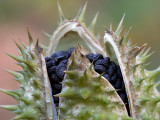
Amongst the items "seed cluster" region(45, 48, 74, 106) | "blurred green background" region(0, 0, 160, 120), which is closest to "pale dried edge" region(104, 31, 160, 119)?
"seed cluster" region(45, 48, 74, 106)

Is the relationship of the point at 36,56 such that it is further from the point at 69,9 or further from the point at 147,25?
the point at 69,9

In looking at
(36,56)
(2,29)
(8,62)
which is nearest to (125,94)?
(36,56)

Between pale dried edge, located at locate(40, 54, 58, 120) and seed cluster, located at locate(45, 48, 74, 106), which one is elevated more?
seed cluster, located at locate(45, 48, 74, 106)

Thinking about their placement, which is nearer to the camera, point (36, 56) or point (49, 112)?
point (49, 112)

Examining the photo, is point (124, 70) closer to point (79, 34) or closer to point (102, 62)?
point (102, 62)

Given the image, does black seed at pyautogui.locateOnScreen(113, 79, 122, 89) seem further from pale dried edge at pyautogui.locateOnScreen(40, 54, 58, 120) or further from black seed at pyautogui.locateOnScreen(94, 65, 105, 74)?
pale dried edge at pyautogui.locateOnScreen(40, 54, 58, 120)

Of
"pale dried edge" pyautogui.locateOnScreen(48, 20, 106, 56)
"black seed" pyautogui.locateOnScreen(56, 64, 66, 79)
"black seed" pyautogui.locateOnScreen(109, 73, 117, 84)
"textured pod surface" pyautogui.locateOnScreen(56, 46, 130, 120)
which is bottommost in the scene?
"textured pod surface" pyautogui.locateOnScreen(56, 46, 130, 120)

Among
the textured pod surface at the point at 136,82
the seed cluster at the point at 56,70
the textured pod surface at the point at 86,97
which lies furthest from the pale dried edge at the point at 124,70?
→ the seed cluster at the point at 56,70

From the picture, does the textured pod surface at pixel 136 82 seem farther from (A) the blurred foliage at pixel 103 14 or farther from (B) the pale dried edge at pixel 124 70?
(A) the blurred foliage at pixel 103 14

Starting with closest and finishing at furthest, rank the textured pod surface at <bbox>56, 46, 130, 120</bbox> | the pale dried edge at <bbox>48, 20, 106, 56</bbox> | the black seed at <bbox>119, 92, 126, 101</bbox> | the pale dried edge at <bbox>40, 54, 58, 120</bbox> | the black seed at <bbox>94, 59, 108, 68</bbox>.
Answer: the textured pod surface at <bbox>56, 46, 130, 120</bbox>, the pale dried edge at <bbox>40, 54, 58, 120</bbox>, the black seed at <bbox>119, 92, 126, 101</bbox>, the black seed at <bbox>94, 59, 108, 68</bbox>, the pale dried edge at <bbox>48, 20, 106, 56</bbox>
